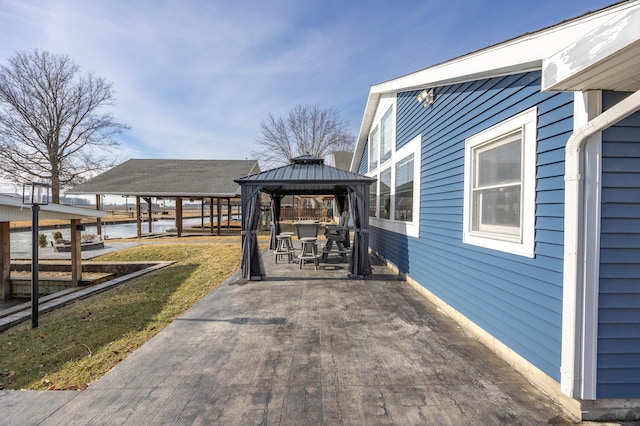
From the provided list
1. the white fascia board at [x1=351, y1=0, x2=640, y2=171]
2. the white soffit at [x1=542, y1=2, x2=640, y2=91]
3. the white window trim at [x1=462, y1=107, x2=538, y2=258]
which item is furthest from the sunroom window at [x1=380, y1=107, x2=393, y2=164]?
the white soffit at [x1=542, y1=2, x2=640, y2=91]

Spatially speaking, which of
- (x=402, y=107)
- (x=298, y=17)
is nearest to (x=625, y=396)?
(x=402, y=107)

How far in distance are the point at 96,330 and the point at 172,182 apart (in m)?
12.0

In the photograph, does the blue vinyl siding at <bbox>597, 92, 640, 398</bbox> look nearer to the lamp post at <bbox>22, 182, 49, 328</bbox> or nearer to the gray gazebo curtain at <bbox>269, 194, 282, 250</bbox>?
the lamp post at <bbox>22, 182, 49, 328</bbox>

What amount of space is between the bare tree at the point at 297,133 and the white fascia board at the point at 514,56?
2294 cm

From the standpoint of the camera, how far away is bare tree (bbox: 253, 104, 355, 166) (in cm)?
2705

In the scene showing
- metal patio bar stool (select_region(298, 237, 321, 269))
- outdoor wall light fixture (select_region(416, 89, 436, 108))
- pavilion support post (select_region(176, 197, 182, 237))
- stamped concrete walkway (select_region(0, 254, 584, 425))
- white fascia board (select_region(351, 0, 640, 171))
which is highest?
outdoor wall light fixture (select_region(416, 89, 436, 108))

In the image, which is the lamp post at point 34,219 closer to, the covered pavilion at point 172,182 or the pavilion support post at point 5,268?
the pavilion support post at point 5,268

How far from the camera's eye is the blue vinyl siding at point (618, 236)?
2.09 meters

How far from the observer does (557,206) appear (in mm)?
2318

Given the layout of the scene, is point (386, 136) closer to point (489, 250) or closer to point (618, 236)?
point (489, 250)

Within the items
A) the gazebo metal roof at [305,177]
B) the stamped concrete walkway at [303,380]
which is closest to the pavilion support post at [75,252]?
the gazebo metal roof at [305,177]

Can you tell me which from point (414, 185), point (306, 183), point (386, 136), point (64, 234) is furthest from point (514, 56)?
point (64, 234)

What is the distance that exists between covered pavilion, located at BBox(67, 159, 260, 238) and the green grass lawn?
7.13 metres

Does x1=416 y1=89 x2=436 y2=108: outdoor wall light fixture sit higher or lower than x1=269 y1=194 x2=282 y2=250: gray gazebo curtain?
higher
